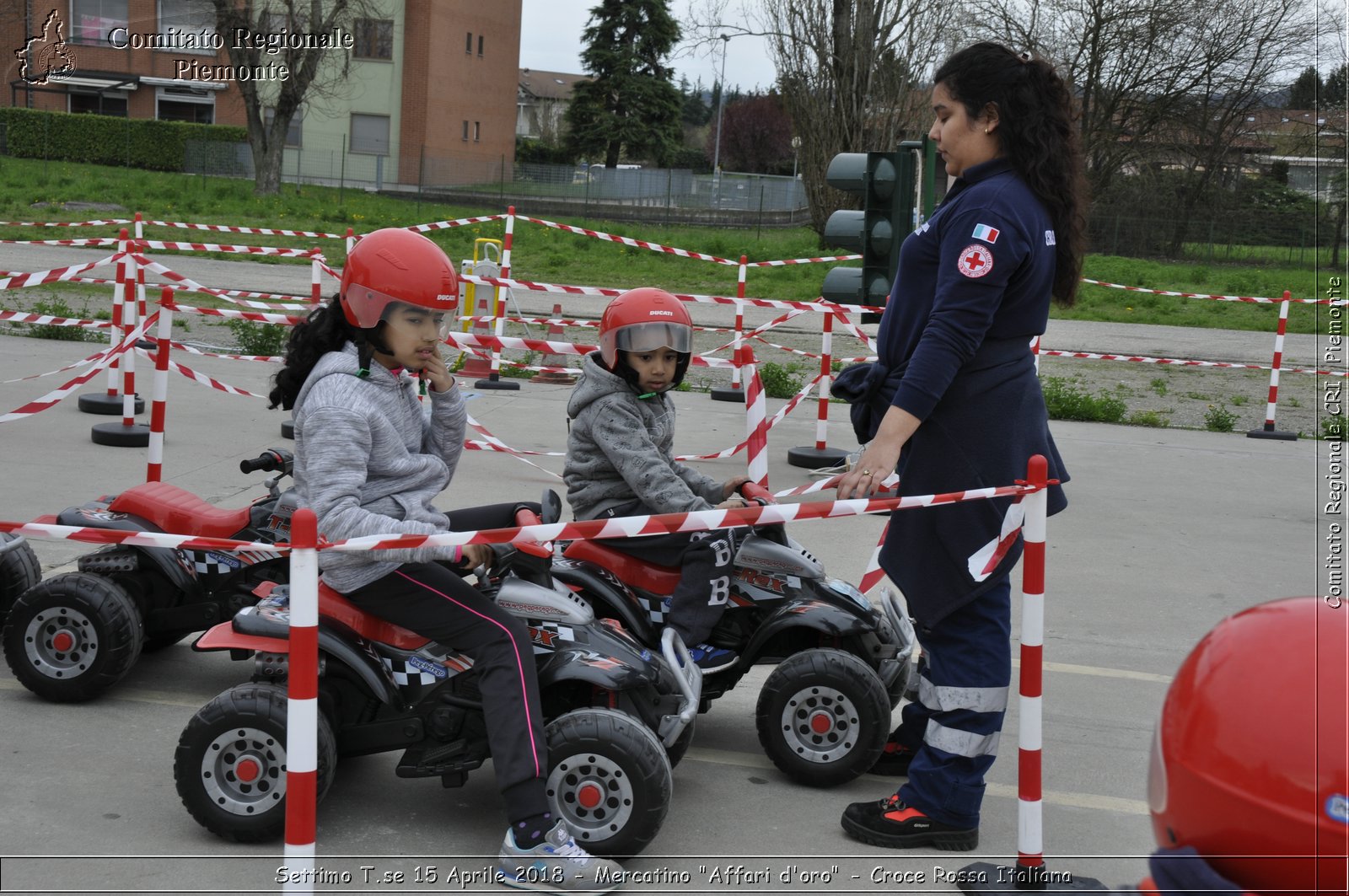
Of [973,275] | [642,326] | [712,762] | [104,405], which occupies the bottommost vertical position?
[712,762]

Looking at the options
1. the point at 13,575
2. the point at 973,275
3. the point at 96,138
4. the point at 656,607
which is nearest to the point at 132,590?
the point at 13,575

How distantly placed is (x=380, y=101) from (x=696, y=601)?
51.5 m

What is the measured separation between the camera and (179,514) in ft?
15.2

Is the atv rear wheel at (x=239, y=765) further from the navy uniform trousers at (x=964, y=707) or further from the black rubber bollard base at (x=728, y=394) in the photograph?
the black rubber bollard base at (x=728, y=394)

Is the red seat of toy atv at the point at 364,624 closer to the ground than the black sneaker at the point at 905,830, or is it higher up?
higher up

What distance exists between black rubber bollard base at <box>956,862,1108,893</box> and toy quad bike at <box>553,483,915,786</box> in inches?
28.1

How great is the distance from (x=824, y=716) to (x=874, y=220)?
3965 millimetres

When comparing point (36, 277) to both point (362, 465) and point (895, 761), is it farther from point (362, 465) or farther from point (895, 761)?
point (895, 761)

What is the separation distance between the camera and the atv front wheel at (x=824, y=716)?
4176 mm

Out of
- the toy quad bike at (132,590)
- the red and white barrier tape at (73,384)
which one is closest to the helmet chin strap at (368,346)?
the toy quad bike at (132,590)

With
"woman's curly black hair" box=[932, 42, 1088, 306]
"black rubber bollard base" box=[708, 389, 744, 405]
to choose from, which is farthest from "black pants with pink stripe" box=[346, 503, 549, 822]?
"black rubber bollard base" box=[708, 389, 744, 405]

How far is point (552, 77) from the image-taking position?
113062mm

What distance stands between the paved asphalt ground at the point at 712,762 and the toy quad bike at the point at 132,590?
179 millimetres

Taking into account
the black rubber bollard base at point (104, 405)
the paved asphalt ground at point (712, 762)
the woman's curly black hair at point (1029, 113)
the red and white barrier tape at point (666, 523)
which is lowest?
the paved asphalt ground at point (712, 762)
